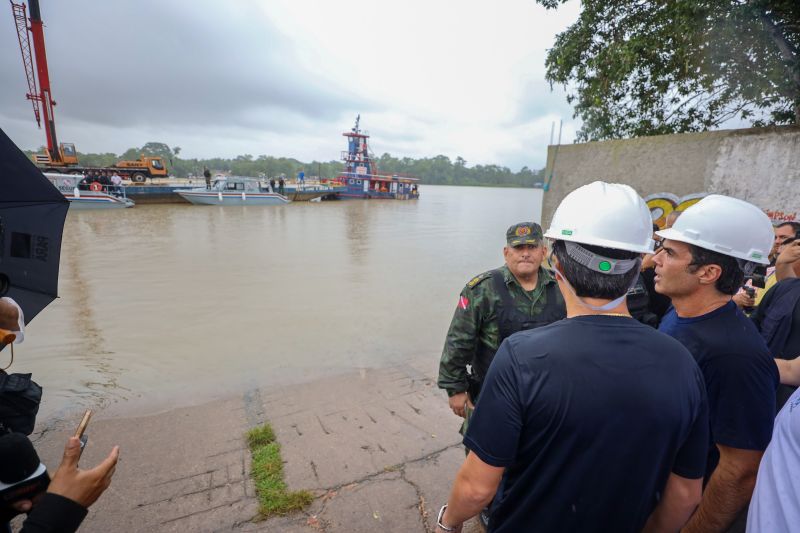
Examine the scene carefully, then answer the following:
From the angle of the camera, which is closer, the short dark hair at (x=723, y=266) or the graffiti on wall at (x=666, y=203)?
the short dark hair at (x=723, y=266)

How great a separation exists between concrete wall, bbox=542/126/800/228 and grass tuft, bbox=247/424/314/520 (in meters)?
5.87

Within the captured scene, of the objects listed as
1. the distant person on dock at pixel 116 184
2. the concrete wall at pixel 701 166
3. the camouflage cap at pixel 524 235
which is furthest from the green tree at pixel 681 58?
the distant person on dock at pixel 116 184

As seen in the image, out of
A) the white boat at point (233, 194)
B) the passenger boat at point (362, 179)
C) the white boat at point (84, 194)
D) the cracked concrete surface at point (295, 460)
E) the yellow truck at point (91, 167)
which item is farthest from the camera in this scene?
the passenger boat at point (362, 179)

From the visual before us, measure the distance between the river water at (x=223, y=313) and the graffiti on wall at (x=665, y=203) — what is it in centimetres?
383

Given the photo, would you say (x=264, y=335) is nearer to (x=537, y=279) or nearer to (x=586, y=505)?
(x=537, y=279)

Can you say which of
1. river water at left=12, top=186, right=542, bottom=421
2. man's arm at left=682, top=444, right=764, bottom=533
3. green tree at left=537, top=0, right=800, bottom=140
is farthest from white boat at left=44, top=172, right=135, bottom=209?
man's arm at left=682, top=444, right=764, bottom=533

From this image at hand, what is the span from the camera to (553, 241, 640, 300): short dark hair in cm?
113

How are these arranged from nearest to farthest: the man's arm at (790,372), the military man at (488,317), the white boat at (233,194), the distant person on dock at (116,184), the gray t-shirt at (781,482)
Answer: the gray t-shirt at (781,482), the man's arm at (790,372), the military man at (488,317), the distant person on dock at (116,184), the white boat at (233,194)

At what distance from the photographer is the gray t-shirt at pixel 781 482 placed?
866mm

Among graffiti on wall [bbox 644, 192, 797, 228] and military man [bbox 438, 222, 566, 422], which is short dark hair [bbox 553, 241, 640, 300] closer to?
military man [bbox 438, 222, 566, 422]

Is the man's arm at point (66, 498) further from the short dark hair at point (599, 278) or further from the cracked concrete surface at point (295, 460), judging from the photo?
the short dark hair at point (599, 278)

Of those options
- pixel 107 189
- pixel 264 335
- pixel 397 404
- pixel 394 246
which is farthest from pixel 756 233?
pixel 107 189

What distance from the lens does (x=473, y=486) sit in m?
1.15

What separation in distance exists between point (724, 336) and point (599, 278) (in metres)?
0.76
